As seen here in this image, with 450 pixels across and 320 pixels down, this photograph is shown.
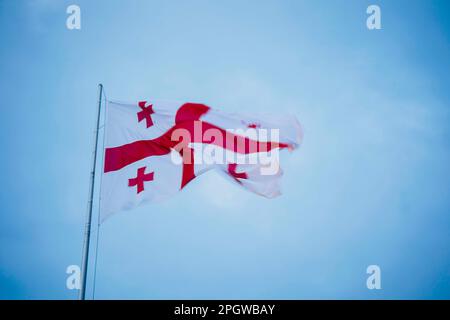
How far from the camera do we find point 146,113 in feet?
40.5

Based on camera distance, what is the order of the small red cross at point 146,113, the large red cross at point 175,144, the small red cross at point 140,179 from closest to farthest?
the small red cross at point 140,179 → the large red cross at point 175,144 → the small red cross at point 146,113

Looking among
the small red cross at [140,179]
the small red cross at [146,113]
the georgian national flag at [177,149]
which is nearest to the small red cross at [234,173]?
the georgian national flag at [177,149]

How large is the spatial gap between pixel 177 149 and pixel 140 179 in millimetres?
1599

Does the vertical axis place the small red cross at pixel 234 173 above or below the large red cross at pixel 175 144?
below

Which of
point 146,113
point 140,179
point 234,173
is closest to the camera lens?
point 140,179

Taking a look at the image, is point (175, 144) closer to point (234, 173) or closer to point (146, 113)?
point (146, 113)

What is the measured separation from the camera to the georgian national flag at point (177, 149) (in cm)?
1126

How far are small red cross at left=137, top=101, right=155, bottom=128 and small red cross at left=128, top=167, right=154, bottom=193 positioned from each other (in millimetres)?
1615

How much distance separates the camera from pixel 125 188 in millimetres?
11070

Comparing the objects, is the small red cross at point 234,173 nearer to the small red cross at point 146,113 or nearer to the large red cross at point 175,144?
the large red cross at point 175,144

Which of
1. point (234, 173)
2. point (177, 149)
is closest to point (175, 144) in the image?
point (177, 149)

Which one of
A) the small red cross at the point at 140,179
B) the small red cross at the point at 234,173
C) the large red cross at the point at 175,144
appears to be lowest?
the small red cross at the point at 140,179
